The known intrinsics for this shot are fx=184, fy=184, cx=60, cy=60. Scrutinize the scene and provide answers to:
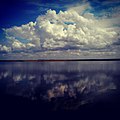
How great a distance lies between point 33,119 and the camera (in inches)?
183

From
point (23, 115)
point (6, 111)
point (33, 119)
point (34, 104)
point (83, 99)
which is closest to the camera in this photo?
point (33, 119)

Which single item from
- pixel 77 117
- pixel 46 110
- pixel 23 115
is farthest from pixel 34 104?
pixel 77 117

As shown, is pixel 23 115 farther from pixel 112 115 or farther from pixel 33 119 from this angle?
pixel 112 115

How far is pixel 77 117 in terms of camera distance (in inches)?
189

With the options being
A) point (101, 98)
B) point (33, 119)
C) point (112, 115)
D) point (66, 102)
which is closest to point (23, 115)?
point (33, 119)

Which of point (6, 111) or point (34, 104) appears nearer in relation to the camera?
point (6, 111)

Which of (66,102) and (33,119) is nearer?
(33,119)

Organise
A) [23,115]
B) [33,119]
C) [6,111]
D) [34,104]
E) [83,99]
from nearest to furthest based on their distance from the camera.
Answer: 1. [33,119]
2. [23,115]
3. [6,111]
4. [34,104]
5. [83,99]

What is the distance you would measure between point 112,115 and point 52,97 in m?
2.85

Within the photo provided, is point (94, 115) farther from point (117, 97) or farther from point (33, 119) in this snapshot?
point (117, 97)

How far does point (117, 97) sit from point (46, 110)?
3.10 metres

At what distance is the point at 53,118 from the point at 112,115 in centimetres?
160

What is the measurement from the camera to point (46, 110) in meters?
5.46

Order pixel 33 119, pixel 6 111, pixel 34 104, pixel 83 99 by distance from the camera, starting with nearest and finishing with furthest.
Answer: pixel 33 119 < pixel 6 111 < pixel 34 104 < pixel 83 99
